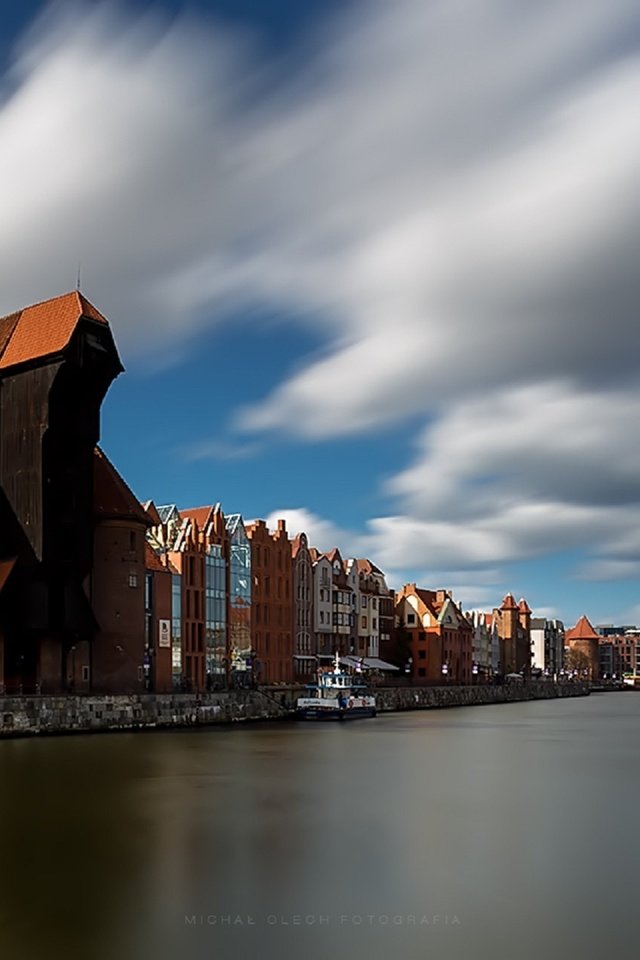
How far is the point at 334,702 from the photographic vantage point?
8531 centimetres

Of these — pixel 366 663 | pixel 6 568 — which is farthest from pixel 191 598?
pixel 366 663

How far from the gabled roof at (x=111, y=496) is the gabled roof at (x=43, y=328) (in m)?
9.13

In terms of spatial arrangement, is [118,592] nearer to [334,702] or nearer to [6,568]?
[6,568]

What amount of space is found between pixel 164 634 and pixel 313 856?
189 ft

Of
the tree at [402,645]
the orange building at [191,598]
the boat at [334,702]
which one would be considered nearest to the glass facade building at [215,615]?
the orange building at [191,598]

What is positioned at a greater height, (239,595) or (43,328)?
(43,328)

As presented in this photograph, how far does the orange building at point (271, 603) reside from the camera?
10262 cm

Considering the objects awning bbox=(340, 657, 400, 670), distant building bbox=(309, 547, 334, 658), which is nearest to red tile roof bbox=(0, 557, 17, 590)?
distant building bbox=(309, 547, 334, 658)

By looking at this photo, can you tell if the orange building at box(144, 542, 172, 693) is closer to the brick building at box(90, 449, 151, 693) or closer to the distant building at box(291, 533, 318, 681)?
the brick building at box(90, 449, 151, 693)

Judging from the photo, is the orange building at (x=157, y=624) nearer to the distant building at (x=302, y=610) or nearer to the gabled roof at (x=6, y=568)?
the gabled roof at (x=6, y=568)

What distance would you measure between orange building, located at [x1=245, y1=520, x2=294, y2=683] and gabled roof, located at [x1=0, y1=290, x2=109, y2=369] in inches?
1467

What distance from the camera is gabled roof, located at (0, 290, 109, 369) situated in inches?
2660

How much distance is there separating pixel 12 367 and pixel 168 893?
51132mm

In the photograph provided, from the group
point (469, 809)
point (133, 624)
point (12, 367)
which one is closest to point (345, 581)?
point (133, 624)
